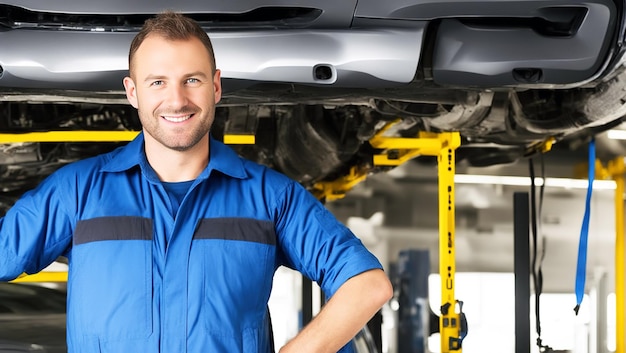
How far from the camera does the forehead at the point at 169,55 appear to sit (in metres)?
1.71

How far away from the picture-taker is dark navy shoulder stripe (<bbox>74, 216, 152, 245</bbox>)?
174 cm

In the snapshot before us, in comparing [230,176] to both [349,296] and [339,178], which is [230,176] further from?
[339,178]

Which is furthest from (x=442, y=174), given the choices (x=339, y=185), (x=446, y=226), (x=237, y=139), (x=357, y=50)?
(x=339, y=185)

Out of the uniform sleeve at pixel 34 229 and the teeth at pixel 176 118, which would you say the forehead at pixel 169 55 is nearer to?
the teeth at pixel 176 118

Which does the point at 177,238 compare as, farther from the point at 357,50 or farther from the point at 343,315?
the point at 357,50

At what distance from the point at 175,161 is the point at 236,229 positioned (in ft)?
0.64

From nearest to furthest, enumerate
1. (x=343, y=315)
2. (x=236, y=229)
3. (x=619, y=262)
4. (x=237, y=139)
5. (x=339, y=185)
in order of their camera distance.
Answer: (x=343, y=315)
(x=236, y=229)
(x=237, y=139)
(x=619, y=262)
(x=339, y=185)

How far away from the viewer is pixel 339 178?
5.51 m

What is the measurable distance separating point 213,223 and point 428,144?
2.16 m

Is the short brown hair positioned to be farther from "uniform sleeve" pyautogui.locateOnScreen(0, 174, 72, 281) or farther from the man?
"uniform sleeve" pyautogui.locateOnScreen(0, 174, 72, 281)

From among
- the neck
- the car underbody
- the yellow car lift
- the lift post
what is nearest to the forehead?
the neck

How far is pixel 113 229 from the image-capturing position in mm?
1746

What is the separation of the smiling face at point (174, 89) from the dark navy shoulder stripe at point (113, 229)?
169 mm

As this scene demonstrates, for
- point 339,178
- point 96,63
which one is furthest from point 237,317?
point 339,178
